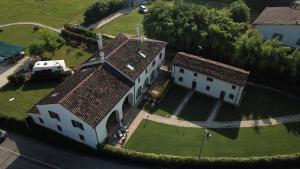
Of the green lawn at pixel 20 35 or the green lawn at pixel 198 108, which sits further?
the green lawn at pixel 20 35

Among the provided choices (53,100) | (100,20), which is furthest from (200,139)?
(100,20)

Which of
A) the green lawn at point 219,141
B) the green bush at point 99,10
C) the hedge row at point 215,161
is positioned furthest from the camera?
the green bush at point 99,10

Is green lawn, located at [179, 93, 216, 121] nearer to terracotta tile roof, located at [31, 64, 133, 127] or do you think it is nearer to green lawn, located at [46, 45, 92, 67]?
terracotta tile roof, located at [31, 64, 133, 127]

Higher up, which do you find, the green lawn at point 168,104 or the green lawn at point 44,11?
the green lawn at point 44,11

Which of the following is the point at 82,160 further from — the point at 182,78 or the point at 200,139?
the point at 182,78

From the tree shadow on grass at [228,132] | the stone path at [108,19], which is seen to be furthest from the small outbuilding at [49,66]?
the tree shadow on grass at [228,132]

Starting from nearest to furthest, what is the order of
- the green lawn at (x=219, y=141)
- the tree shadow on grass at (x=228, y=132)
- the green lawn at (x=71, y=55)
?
the green lawn at (x=219, y=141)
the tree shadow on grass at (x=228, y=132)
the green lawn at (x=71, y=55)

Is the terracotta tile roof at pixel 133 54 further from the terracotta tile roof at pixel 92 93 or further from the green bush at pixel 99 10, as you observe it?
the green bush at pixel 99 10

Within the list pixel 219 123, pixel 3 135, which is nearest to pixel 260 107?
pixel 219 123
